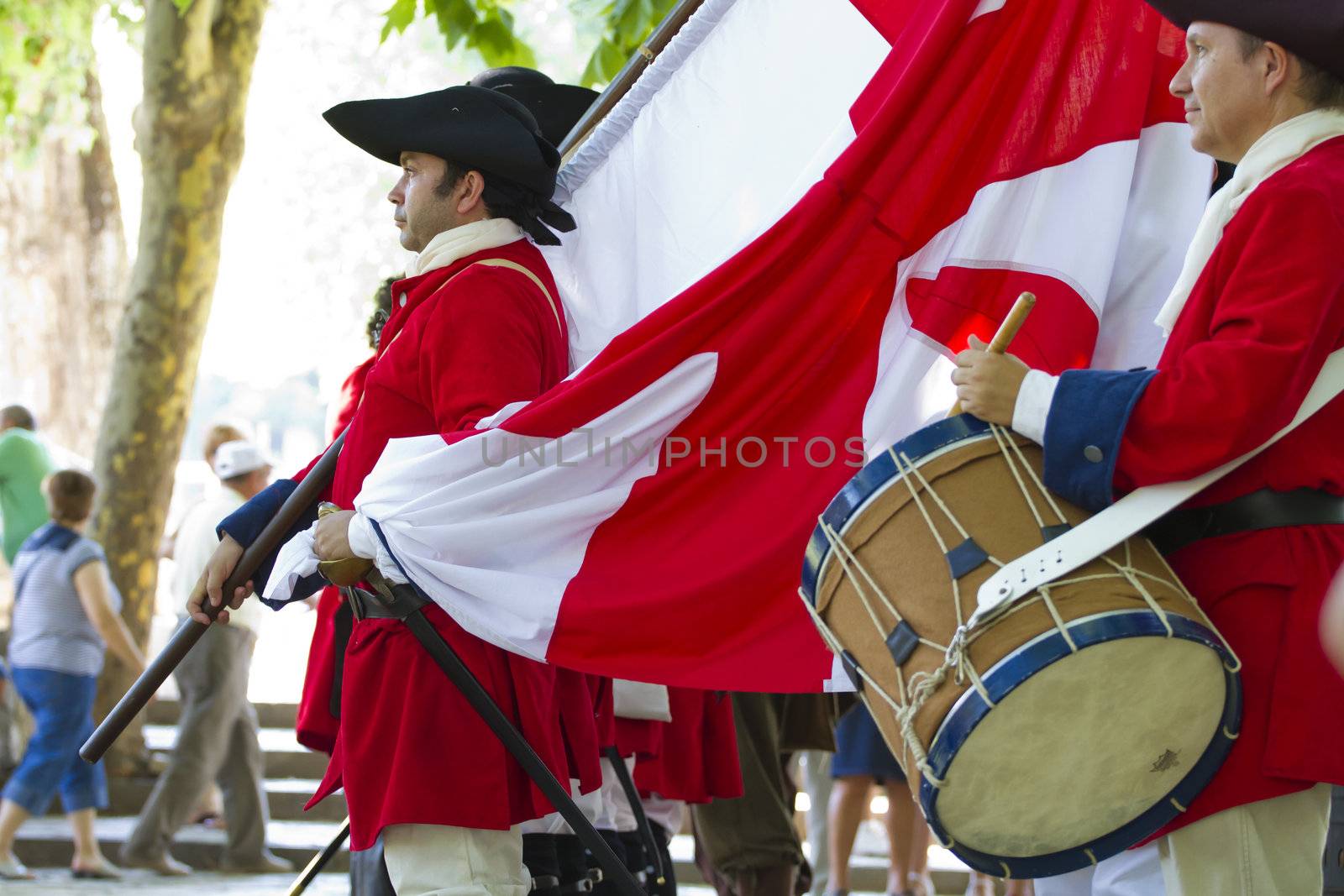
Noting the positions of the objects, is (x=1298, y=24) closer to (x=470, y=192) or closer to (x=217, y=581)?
(x=470, y=192)

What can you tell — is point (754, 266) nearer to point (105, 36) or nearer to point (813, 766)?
point (813, 766)

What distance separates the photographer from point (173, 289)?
9000 mm

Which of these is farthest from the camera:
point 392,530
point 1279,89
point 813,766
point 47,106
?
point 47,106

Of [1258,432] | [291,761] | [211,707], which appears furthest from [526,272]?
[291,761]

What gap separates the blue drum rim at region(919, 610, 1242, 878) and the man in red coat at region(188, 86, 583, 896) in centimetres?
116

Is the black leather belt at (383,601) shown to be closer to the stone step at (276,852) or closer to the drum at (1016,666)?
the drum at (1016,666)

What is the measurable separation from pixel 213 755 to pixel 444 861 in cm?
510

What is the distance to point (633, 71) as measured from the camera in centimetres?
377

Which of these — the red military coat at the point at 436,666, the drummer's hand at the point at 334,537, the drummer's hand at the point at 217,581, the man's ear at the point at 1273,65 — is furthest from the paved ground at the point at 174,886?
the man's ear at the point at 1273,65

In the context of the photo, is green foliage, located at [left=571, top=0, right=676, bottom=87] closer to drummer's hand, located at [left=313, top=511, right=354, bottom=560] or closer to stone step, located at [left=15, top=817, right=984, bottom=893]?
drummer's hand, located at [left=313, top=511, right=354, bottom=560]

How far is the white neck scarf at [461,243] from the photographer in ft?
11.6

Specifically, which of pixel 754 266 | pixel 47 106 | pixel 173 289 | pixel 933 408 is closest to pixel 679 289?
pixel 754 266

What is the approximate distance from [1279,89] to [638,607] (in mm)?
1516

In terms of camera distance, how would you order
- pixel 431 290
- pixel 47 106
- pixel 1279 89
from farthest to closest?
1. pixel 47 106
2. pixel 431 290
3. pixel 1279 89
